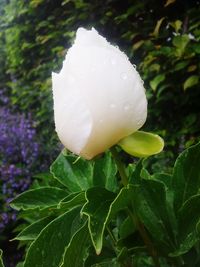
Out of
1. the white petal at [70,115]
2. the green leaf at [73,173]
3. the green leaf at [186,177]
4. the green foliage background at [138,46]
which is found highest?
the white petal at [70,115]

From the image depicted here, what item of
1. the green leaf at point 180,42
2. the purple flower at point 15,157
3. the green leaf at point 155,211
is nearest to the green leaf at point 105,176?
the green leaf at point 155,211

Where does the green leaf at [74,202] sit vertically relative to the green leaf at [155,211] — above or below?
above

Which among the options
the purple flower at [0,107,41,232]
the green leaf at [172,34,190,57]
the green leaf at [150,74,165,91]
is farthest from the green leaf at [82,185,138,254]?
the purple flower at [0,107,41,232]

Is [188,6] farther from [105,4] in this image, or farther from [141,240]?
[141,240]

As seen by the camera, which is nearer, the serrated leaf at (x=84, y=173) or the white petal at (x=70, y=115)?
the white petal at (x=70, y=115)

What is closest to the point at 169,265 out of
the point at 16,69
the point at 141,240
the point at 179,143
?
the point at 141,240

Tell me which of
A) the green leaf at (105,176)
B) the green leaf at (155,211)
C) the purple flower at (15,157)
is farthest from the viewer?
the purple flower at (15,157)

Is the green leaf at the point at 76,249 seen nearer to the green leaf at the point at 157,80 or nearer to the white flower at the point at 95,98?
the white flower at the point at 95,98
